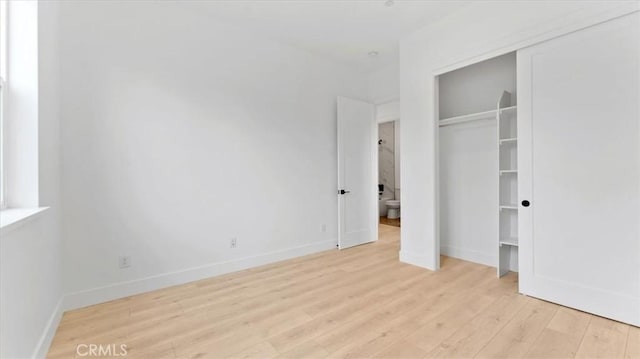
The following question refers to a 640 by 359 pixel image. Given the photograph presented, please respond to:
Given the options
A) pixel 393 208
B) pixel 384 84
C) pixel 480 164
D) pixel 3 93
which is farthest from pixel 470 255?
pixel 3 93

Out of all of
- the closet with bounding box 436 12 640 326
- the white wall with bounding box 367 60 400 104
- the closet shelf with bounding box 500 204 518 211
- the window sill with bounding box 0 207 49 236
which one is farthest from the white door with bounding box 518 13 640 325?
the window sill with bounding box 0 207 49 236

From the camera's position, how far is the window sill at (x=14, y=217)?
4.11 feet

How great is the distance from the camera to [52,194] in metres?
2.17

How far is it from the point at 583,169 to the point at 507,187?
3.06 ft

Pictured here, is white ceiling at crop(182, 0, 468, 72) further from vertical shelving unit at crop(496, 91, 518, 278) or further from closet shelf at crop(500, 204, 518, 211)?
closet shelf at crop(500, 204, 518, 211)

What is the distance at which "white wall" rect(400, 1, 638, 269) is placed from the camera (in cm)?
256

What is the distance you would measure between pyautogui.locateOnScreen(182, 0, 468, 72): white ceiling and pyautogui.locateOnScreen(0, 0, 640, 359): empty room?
0.09 ft

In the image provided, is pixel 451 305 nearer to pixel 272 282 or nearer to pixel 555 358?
pixel 555 358

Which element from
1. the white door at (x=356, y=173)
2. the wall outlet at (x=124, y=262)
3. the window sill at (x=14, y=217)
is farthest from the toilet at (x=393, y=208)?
the window sill at (x=14, y=217)

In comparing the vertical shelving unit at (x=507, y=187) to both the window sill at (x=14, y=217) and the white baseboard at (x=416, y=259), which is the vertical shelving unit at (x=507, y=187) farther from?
the window sill at (x=14, y=217)

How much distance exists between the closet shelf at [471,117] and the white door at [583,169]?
0.65 metres

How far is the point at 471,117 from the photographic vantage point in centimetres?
350

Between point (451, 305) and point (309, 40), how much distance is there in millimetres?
3507

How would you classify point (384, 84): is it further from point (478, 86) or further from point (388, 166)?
point (388, 166)
